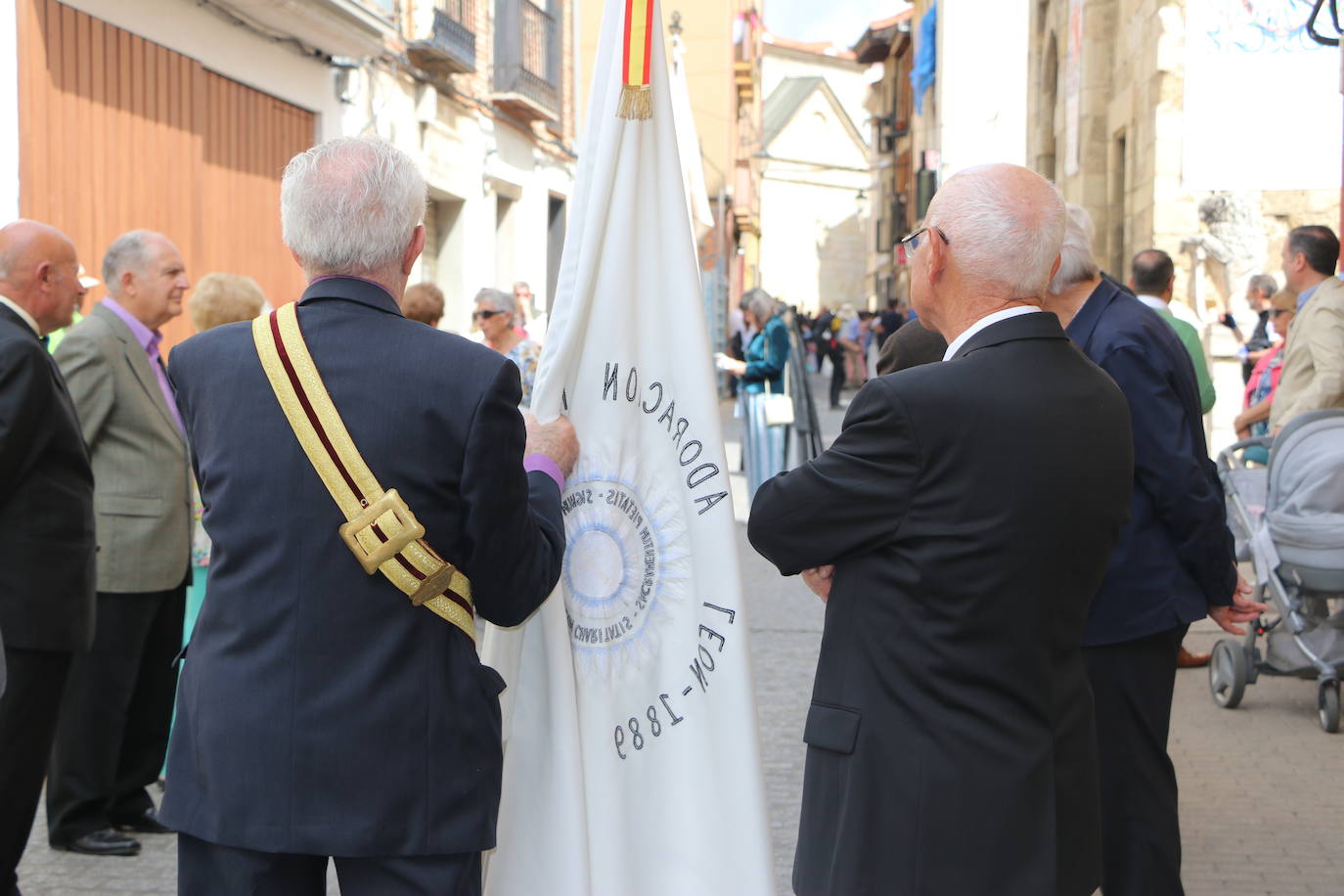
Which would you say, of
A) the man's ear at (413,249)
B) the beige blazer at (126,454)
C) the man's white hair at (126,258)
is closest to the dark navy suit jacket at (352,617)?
the man's ear at (413,249)

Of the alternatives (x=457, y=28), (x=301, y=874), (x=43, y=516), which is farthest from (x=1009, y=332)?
(x=457, y=28)

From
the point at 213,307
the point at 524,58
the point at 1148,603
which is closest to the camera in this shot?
the point at 1148,603

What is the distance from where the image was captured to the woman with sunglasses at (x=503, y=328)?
7.37 meters

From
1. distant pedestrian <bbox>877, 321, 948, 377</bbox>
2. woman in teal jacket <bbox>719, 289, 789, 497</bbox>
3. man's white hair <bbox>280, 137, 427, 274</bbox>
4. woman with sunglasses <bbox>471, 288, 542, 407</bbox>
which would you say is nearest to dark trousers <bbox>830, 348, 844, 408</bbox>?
woman in teal jacket <bbox>719, 289, 789, 497</bbox>

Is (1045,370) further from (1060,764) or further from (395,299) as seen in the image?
(395,299)

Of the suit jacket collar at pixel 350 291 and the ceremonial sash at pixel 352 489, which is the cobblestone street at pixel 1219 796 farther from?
the suit jacket collar at pixel 350 291

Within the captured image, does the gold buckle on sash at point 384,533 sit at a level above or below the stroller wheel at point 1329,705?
above

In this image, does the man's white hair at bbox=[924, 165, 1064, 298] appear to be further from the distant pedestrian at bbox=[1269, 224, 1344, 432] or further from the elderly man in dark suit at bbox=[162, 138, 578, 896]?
the distant pedestrian at bbox=[1269, 224, 1344, 432]

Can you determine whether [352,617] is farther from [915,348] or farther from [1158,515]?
[915,348]

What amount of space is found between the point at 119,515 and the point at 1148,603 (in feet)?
10.3

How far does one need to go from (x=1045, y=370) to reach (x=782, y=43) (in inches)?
3376

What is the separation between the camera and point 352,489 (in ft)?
Result: 7.57

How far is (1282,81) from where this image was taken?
14.0 metres

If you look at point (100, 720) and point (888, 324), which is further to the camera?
point (888, 324)
